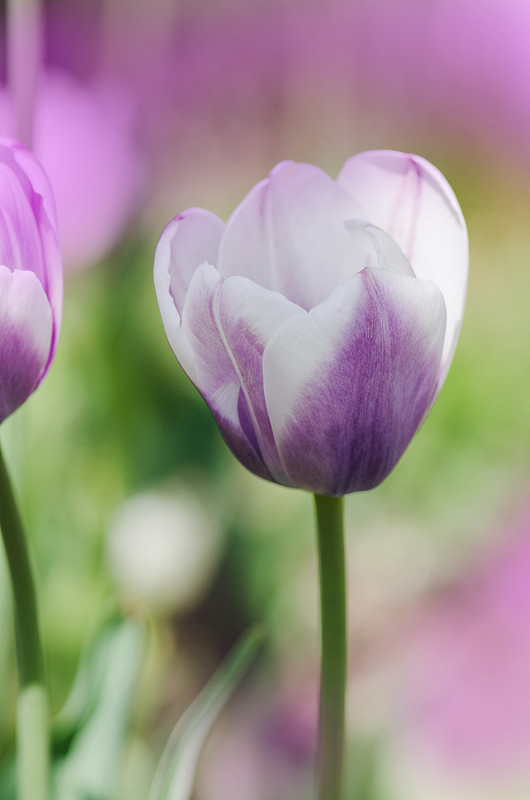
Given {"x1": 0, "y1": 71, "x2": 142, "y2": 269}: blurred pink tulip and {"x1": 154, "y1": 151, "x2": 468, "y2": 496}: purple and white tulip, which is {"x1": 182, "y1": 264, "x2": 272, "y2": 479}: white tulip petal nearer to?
{"x1": 154, "y1": 151, "x2": 468, "y2": 496}: purple and white tulip

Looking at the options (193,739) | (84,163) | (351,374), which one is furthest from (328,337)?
(84,163)

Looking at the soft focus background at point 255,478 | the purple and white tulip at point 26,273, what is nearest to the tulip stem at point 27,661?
the purple and white tulip at point 26,273

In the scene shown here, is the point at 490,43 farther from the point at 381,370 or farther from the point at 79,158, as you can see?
the point at 381,370

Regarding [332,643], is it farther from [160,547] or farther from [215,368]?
[160,547]

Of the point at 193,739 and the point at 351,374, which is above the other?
the point at 351,374

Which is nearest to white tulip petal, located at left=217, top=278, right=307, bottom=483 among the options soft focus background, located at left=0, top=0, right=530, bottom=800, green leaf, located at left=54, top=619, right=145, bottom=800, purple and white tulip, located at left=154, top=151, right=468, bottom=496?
purple and white tulip, located at left=154, top=151, right=468, bottom=496

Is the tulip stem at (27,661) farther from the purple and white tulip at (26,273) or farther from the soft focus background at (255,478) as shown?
the soft focus background at (255,478)

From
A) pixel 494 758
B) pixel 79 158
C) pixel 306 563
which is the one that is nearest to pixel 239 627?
pixel 306 563
